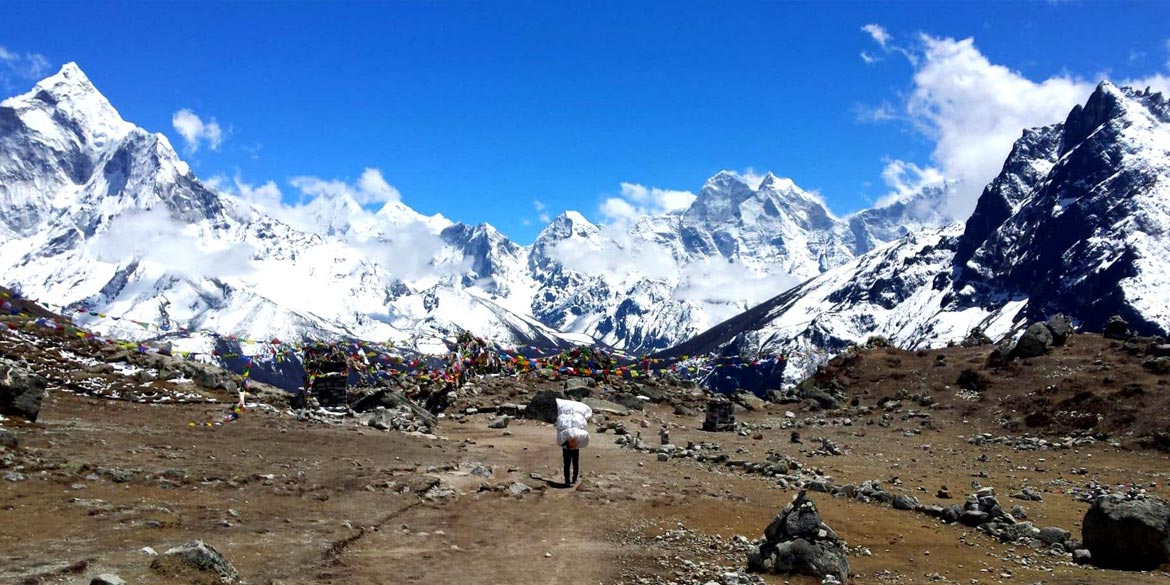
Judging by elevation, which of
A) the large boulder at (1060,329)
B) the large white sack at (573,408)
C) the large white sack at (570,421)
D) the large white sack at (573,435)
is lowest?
the large white sack at (573,435)

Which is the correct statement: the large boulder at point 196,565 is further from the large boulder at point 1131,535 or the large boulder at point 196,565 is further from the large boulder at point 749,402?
the large boulder at point 749,402

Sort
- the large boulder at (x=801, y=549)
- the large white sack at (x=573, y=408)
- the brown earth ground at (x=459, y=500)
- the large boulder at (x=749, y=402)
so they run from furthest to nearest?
1. the large boulder at (x=749, y=402)
2. the large white sack at (x=573, y=408)
3. the large boulder at (x=801, y=549)
4. the brown earth ground at (x=459, y=500)

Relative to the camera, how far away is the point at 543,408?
Result: 47469mm

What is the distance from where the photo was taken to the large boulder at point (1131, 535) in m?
16.8

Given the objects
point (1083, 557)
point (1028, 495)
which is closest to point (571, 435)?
point (1083, 557)

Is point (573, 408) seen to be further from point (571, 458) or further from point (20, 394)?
point (20, 394)

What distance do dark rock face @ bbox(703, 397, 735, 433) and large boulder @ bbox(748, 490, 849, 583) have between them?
28751mm

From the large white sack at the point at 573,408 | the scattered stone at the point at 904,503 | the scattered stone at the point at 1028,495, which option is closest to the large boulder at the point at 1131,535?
the scattered stone at the point at 904,503

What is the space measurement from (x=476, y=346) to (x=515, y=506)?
1708 inches

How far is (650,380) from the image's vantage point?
216ft

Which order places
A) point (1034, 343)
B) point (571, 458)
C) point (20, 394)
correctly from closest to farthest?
1. point (571, 458)
2. point (20, 394)
3. point (1034, 343)

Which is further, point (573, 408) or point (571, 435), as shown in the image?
point (573, 408)

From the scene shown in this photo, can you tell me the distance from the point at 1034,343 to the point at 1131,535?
126 ft

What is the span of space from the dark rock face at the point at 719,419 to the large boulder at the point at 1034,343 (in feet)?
67.9
